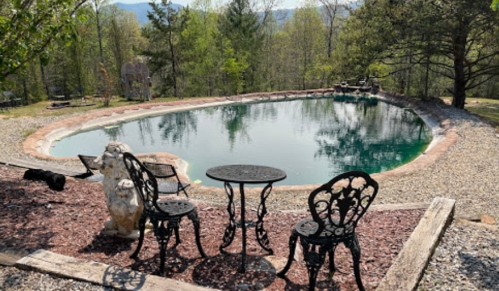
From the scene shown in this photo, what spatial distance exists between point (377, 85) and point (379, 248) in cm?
2620

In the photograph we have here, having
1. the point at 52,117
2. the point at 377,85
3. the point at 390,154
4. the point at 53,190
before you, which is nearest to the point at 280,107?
the point at 377,85

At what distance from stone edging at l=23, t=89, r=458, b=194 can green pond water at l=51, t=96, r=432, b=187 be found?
0.49 metres

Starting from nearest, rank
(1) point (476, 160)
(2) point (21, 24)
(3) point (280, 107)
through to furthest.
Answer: (2) point (21, 24) → (1) point (476, 160) → (3) point (280, 107)

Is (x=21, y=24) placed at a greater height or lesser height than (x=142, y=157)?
greater

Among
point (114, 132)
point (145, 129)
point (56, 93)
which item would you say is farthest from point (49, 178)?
point (56, 93)

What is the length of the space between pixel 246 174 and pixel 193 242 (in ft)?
3.43

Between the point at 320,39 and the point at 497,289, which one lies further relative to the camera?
the point at 320,39

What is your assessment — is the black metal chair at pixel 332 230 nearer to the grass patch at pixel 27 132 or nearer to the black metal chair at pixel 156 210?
the black metal chair at pixel 156 210

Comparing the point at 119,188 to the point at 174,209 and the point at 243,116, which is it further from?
the point at 243,116

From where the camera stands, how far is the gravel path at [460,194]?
9.03ft

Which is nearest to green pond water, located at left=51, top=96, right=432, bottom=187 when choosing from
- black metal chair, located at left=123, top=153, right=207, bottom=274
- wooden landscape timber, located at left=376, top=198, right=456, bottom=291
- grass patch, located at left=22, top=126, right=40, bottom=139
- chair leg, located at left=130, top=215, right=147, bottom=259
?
grass patch, located at left=22, top=126, right=40, bottom=139

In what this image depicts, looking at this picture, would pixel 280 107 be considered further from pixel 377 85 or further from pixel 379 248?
pixel 379 248

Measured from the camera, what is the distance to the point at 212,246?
339 centimetres

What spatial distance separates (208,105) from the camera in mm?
22625
